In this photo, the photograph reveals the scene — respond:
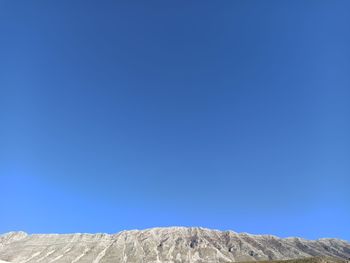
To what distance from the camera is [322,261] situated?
120 metres

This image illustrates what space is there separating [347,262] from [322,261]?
7162 mm

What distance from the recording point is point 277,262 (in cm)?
13700

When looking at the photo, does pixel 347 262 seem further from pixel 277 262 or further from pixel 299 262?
pixel 277 262

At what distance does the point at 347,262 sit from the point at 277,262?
1037 inches

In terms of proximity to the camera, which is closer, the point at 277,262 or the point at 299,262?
the point at 299,262

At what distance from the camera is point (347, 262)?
117312 millimetres

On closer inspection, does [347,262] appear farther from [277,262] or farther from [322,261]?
[277,262]

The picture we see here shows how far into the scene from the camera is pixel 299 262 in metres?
122

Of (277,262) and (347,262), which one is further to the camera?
(277,262)

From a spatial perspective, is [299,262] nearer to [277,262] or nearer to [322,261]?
[322,261]

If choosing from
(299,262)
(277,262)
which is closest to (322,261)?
(299,262)

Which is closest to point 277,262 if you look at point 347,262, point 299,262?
point 299,262

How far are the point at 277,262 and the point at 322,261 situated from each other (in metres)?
20.8
